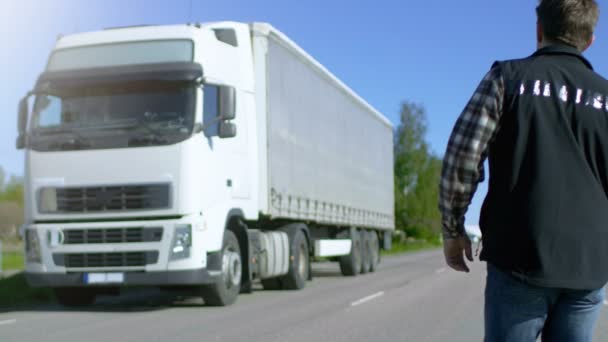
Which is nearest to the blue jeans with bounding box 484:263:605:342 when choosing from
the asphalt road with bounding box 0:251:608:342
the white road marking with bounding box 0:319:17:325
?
the asphalt road with bounding box 0:251:608:342

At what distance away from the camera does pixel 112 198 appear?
11305 mm

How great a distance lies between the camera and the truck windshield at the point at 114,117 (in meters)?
11.3

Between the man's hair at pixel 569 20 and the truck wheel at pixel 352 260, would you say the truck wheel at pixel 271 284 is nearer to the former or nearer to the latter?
the truck wheel at pixel 352 260

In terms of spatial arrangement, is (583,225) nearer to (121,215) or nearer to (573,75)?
(573,75)

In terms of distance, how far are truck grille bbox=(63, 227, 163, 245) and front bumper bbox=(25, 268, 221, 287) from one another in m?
0.43

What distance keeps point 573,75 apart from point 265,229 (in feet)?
40.6

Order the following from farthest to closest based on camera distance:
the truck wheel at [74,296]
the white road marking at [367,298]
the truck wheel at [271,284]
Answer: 1. the truck wheel at [271,284]
2. the truck wheel at [74,296]
3. the white road marking at [367,298]

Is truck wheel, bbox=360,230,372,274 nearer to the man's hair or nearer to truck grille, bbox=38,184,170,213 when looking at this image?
truck grille, bbox=38,184,170,213

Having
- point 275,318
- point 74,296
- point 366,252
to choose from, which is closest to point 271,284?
point 74,296

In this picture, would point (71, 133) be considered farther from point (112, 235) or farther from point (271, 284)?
point (271, 284)

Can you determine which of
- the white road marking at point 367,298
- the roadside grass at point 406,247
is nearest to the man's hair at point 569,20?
the white road marking at point 367,298

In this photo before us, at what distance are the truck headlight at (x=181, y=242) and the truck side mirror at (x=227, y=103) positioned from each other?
1.57 m

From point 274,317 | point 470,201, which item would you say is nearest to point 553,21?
point 470,201

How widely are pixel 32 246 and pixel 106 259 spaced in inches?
44.3
